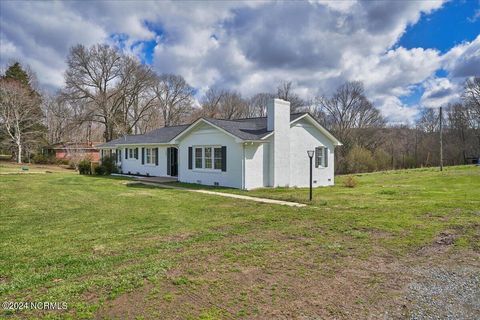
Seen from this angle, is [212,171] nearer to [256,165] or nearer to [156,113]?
[256,165]

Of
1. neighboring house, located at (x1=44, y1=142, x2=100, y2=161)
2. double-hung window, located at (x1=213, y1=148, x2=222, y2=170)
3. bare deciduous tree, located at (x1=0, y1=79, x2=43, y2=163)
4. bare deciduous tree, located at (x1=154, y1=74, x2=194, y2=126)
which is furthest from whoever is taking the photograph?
bare deciduous tree, located at (x1=154, y1=74, x2=194, y2=126)

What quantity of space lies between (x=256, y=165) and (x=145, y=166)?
11259 mm

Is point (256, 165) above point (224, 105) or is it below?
below

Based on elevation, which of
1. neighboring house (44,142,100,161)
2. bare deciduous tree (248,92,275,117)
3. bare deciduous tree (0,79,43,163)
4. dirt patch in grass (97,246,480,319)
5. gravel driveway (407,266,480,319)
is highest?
bare deciduous tree (248,92,275,117)

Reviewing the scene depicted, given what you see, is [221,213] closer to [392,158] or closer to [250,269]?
[250,269]

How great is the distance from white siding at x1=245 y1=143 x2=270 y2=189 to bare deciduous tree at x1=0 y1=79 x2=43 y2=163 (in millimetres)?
32710

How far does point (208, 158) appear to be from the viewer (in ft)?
58.2

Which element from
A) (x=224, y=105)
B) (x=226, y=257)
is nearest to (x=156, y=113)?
(x=224, y=105)

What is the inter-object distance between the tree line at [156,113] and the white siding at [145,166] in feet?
57.5

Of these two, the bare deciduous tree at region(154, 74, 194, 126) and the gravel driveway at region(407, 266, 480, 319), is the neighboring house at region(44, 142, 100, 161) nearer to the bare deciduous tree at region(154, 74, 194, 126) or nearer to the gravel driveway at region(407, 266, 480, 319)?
the bare deciduous tree at region(154, 74, 194, 126)

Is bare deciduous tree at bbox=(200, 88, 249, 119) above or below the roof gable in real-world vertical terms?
above

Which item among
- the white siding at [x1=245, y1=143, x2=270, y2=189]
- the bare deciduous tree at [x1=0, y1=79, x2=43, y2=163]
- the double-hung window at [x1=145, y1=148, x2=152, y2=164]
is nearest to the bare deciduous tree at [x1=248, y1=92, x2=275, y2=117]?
the double-hung window at [x1=145, y1=148, x2=152, y2=164]

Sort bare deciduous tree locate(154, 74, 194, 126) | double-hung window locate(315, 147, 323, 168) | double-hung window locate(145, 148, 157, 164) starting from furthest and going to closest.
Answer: bare deciduous tree locate(154, 74, 194, 126)
double-hung window locate(145, 148, 157, 164)
double-hung window locate(315, 147, 323, 168)

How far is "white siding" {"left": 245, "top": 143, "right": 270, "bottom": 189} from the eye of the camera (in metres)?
15.8
